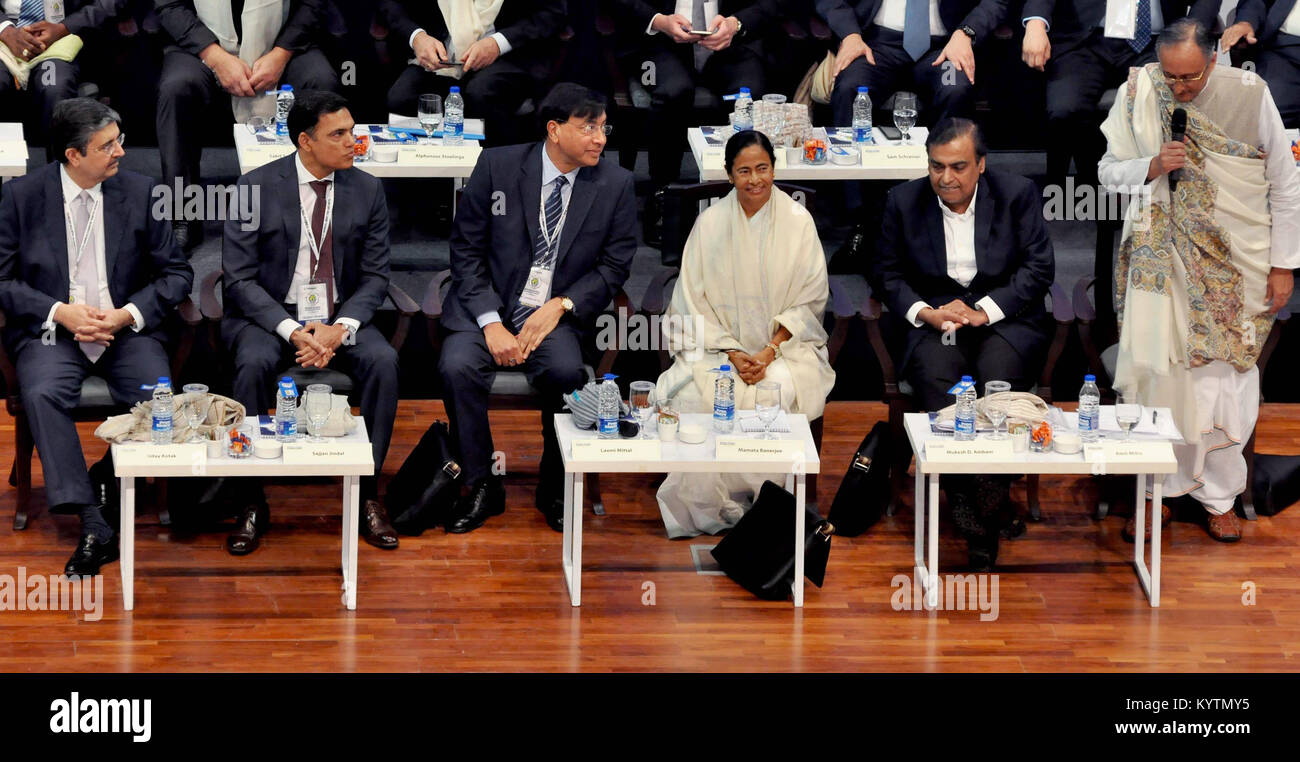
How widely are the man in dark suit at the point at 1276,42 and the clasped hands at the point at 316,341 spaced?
3.30 metres

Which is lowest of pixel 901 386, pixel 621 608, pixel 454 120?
pixel 621 608

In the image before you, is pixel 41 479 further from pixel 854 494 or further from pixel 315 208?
pixel 854 494

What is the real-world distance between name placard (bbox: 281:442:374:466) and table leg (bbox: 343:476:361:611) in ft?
0.19

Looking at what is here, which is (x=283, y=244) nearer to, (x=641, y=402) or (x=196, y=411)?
(x=196, y=411)

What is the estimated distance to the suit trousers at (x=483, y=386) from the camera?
6.53 metres

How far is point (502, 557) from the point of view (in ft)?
20.8

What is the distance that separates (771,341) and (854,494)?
54 cm

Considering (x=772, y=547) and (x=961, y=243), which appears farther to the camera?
(x=961, y=243)

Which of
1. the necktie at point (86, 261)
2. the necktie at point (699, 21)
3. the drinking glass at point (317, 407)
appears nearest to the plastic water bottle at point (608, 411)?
the drinking glass at point (317, 407)

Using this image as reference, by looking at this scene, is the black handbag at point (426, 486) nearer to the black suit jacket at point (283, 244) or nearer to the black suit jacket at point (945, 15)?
the black suit jacket at point (283, 244)

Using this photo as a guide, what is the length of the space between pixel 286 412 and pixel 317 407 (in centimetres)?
9

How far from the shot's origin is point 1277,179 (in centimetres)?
645

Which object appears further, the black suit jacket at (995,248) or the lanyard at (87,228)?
the black suit jacket at (995,248)

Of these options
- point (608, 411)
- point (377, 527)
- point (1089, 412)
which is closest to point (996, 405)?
point (1089, 412)
